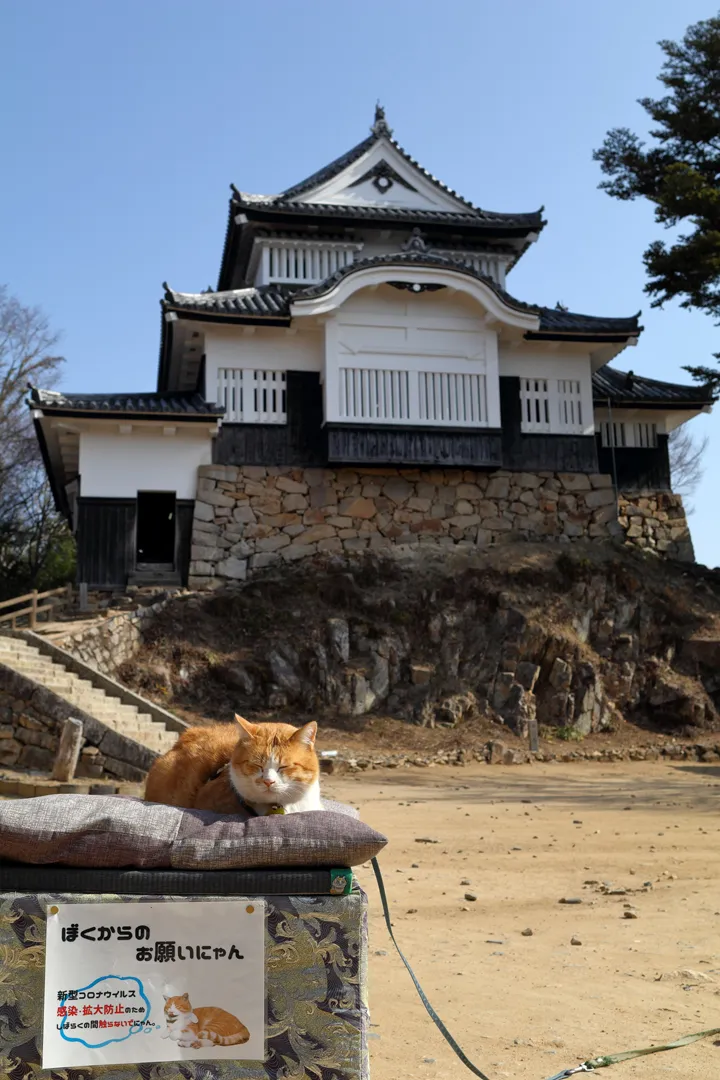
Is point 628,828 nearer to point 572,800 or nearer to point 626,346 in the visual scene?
point 572,800

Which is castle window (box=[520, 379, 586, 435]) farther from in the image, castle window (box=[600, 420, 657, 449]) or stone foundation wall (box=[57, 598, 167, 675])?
stone foundation wall (box=[57, 598, 167, 675])

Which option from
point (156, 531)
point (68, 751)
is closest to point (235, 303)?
point (156, 531)

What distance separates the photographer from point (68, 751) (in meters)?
14.5

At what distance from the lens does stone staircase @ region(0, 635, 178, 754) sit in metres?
15.9

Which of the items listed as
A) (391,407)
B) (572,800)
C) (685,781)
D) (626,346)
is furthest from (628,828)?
(626,346)

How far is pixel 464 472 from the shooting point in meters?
24.6

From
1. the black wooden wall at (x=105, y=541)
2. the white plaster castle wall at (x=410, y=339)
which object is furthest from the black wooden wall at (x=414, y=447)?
the black wooden wall at (x=105, y=541)

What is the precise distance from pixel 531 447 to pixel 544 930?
60.9ft

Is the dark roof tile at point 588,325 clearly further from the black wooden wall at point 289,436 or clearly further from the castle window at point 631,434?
the black wooden wall at point 289,436

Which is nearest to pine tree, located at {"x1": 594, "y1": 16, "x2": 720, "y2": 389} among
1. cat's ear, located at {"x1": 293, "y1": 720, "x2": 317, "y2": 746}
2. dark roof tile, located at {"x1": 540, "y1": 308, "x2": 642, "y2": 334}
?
dark roof tile, located at {"x1": 540, "y1": 308, "x2": 642, "y2": 334}

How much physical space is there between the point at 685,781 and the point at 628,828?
5.12 m

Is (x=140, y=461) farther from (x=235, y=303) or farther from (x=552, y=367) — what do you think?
(x=552, y=367)

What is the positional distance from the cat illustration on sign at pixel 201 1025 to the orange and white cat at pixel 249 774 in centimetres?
86

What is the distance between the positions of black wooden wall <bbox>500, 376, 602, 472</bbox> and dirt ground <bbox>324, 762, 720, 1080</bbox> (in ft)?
37.8
